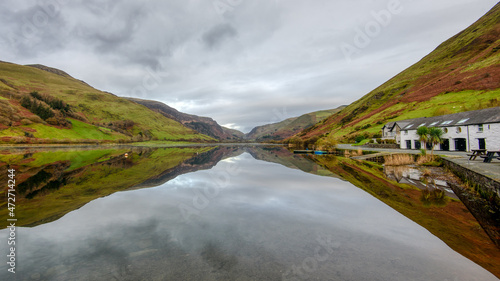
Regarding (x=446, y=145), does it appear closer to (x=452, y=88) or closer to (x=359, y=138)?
(x=359, y=138)

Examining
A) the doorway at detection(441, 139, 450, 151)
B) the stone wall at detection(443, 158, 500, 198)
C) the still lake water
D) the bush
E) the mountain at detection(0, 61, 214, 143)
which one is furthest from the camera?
the bush

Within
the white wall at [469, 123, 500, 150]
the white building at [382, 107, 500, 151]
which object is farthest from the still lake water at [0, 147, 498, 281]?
the white building at [382, 107, 500, 151]

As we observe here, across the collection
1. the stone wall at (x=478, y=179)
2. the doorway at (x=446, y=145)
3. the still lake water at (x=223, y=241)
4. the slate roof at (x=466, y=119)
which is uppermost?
the slate roof at (x=466, y=119)

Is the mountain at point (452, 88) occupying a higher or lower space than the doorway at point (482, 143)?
higher

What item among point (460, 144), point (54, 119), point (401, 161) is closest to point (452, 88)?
point (460, 144)

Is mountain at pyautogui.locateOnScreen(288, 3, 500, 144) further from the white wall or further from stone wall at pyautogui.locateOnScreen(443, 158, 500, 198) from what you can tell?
stone wall at pyautogui.locateOnScreen(443, 158, 500, 198)

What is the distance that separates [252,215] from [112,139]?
12563cm

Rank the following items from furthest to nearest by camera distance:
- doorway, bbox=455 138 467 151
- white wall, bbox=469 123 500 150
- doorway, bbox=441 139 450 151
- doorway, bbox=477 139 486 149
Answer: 1. doorway, bbox=441 139 450 151
2. doorway, bbox=455 138 467 151
3. doorway, bbox=477 139 486 149
4. white wall, bbox=469 123 500 150

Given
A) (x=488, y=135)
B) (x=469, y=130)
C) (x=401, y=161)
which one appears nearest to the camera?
(x=401, y=161)

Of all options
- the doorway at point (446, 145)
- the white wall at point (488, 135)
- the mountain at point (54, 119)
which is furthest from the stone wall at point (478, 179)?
the mountain at point (54, 119)

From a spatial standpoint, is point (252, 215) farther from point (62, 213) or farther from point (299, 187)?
point (62, 213)

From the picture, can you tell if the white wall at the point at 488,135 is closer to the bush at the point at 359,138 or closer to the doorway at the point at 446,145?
the doorway at the point at 446,145

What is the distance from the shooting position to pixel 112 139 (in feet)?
365

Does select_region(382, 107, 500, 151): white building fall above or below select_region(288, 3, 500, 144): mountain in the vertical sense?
below
